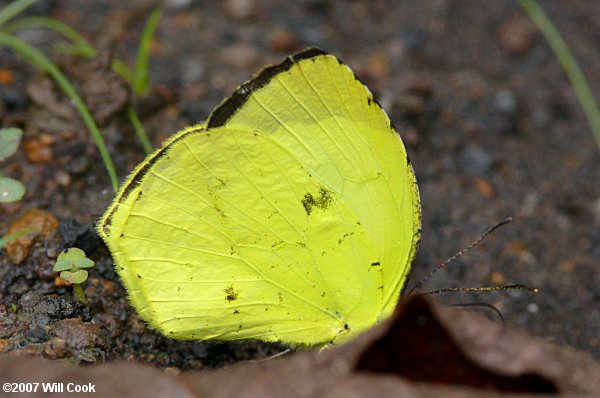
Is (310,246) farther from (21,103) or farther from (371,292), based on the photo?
(21,103)

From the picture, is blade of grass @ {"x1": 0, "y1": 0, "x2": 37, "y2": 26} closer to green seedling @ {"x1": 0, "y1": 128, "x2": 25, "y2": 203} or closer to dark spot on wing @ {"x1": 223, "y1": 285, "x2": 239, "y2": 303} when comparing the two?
green seedling @ {"x1": 0, "y1": 128, "x2": 25, "y2": 203}

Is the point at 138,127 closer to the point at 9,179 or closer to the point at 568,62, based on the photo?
the point at 9,179

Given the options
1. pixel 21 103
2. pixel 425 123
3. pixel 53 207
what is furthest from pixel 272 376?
pixel 425 123

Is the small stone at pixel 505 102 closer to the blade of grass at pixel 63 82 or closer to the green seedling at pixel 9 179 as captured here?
the blade of grass at pixel 63 82

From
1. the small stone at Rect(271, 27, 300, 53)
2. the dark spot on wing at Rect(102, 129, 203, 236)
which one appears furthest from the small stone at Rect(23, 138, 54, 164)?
the small stone at Rect(271, 27, 300, 53)

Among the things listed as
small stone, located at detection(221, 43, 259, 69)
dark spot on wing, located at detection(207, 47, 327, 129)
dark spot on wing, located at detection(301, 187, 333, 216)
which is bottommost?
small stone, located at detection(221, 43, 259, 69)

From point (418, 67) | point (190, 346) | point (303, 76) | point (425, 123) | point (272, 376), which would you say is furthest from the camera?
point (418, 67)
